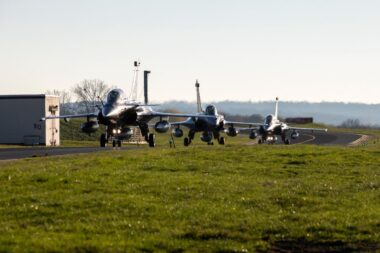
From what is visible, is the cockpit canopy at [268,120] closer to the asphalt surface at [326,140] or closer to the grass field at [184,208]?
the asphalt surface at [326,140]

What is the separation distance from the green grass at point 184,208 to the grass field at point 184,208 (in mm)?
32

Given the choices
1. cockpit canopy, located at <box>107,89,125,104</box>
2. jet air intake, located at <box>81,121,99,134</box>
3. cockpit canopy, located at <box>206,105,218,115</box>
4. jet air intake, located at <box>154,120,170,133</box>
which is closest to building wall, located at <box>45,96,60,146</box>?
cockpit canopy, located at <box>206,105,218,115</box>

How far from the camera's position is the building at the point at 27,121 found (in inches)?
3167

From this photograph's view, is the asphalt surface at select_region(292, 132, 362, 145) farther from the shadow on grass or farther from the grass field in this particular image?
the shadow on grass

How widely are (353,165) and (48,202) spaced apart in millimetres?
20468

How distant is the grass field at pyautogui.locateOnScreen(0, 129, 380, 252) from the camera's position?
15255mm

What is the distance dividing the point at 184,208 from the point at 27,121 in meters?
66.0

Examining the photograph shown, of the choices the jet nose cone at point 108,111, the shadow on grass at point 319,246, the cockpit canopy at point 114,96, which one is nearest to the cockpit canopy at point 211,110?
the cockpit canopy at point 114,96

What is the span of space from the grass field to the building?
5178 centimetres

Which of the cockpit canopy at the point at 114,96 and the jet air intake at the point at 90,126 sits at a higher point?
the cockpit canopy at the point at 114,96

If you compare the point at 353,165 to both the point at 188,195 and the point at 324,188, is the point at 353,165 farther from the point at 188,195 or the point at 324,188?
the point at 188,195

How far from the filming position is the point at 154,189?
22.2 m

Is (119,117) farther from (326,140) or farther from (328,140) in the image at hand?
(328,140)

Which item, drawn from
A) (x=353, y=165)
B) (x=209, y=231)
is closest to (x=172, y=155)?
(x=353, y=165)
